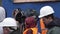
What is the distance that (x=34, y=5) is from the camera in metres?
8.16

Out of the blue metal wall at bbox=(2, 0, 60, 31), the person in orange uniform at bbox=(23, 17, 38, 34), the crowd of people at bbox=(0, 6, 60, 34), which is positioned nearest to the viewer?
the crowd of people at bbox=(0, 6, 60, 34)

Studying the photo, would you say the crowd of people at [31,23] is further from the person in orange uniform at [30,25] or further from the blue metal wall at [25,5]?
the blue metal wall at [25,5]

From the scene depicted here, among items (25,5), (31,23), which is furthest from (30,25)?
(25,5)

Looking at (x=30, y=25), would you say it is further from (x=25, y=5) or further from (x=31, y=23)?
(x=25, y=5)

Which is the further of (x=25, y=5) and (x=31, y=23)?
(x=25, y=5)

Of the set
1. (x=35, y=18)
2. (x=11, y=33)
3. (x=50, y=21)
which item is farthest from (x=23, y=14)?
(x=50, y=21)

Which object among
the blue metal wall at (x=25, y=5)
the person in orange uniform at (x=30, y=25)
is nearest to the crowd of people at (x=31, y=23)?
the person in orange uniform at (x=30, y=25)

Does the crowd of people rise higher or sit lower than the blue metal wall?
lower

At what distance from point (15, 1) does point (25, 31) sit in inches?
93.8

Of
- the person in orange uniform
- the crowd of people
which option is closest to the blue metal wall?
the crowd of people

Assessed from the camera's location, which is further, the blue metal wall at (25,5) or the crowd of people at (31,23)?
the blue metal wall at (25,5)

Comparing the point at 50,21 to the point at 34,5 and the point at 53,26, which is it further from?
the point at 34,5

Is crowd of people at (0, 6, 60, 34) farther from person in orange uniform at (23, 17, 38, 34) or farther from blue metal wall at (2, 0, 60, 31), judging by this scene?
blue metal wall at (2, 0, 60, 31)

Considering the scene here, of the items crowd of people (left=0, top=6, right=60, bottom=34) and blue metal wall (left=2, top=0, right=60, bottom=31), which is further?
blue metal wall (left=2, top=0, right=60, bottom=31)
